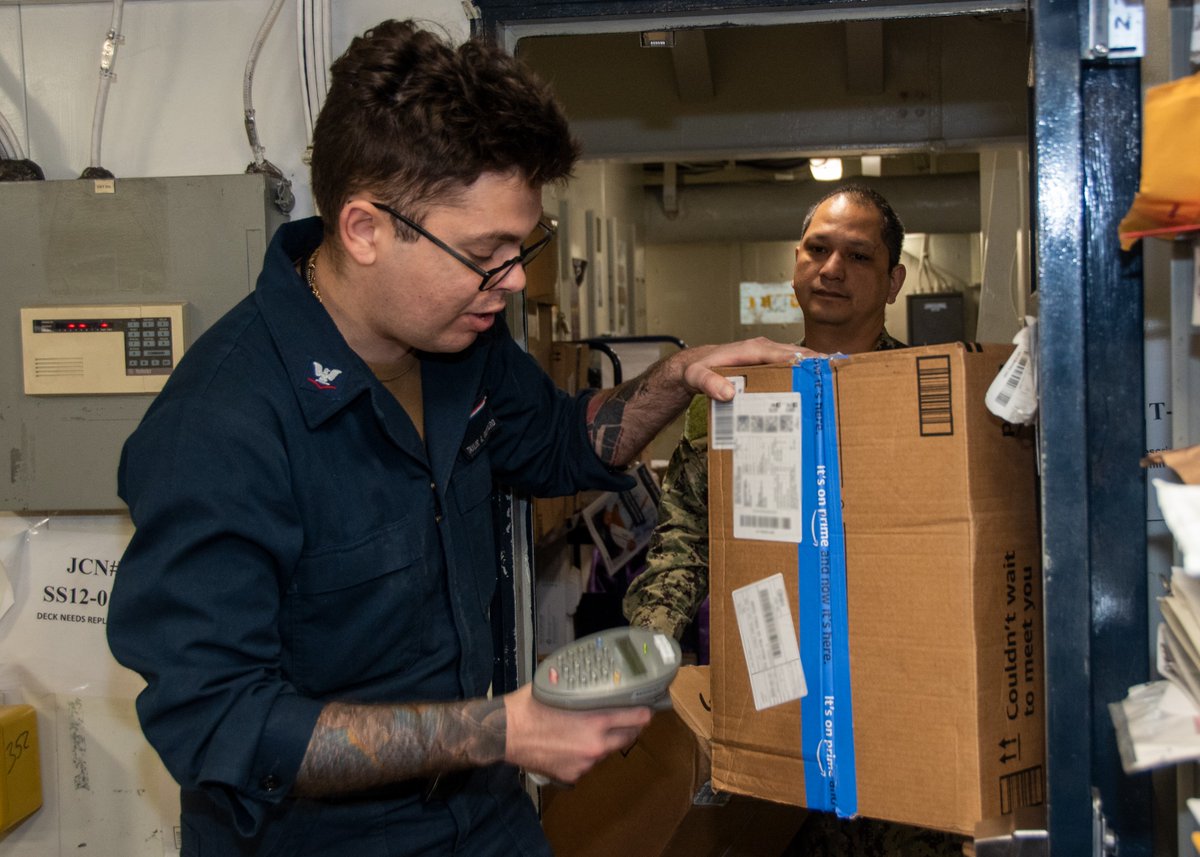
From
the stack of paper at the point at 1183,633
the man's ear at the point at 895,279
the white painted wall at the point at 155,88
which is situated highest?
the white painted wall at the point at 155,88

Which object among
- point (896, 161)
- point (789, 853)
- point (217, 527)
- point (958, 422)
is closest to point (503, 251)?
point (217, 527)

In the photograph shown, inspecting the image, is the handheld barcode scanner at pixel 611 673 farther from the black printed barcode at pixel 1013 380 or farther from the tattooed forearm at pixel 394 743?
the black printed barcode at pixel 1013 380

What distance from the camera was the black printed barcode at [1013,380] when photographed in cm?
102

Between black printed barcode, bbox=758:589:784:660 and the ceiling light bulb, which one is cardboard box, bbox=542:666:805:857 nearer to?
black printed barcode, bbox=758:589:784:660

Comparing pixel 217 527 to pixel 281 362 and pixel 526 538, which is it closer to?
pixel 281 362

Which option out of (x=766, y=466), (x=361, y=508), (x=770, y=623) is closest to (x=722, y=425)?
(x=766, y=466)

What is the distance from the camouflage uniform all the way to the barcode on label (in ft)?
1.85

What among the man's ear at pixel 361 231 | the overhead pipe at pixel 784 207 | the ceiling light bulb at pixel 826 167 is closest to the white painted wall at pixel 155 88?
the man's ear at pixel 361 231

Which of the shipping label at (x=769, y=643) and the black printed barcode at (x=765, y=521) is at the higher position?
the black printed barcode at (x=765, y=521)

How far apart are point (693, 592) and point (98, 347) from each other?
112 centimetres

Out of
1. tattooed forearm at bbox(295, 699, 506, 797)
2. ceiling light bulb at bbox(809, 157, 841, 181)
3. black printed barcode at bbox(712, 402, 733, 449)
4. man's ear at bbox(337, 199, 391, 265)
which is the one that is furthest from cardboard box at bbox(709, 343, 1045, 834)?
ceiling light bulb at bbox(809, 157, 841, 181)

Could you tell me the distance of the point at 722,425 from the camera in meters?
1.34

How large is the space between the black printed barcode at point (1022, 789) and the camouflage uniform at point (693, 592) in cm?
69

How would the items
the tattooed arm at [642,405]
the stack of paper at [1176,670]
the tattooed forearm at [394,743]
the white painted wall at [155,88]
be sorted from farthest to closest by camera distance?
the white painted wall at [155,88] → the tattooed arm at [642,405] → the tattooed forearm at [394,743] → the stack of paper at [1176,670]
